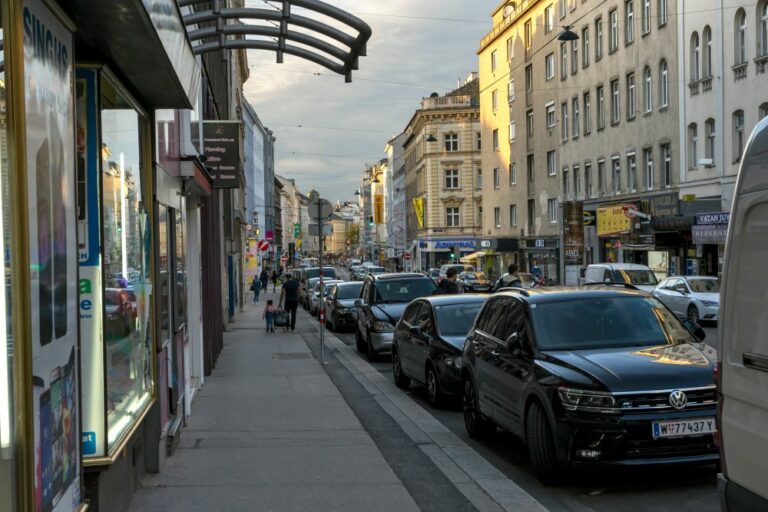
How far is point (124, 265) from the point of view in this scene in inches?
247

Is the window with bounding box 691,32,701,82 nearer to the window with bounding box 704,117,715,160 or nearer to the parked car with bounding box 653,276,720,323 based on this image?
the window with bounding box 704,117,715,160

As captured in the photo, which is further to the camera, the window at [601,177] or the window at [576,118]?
the window at [576,118]

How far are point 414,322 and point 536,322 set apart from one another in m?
5.59

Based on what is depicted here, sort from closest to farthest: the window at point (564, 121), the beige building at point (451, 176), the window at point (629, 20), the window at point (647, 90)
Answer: the window at point (647, 90)
the window at point (629, 20)
the window at point (564, 121)
the beige building at point (451, 176)

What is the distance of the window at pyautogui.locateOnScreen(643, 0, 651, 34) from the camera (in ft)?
133

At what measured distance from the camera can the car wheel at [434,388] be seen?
12039mm

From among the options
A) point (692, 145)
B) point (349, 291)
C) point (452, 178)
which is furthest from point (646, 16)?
point (452, 178)

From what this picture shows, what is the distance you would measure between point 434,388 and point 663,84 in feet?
101

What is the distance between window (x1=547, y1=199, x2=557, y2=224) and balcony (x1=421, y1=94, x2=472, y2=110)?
31.7 m

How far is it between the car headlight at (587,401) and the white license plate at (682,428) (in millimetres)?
336

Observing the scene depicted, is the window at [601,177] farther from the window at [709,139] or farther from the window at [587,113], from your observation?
the window at [709,139]

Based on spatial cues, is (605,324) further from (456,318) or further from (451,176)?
(451,176)

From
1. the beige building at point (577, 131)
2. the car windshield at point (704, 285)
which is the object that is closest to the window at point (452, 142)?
the beige building at point (577, 131)

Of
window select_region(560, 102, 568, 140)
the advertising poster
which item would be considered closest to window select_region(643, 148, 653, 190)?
window select_region(560, 102, 568, 140)
